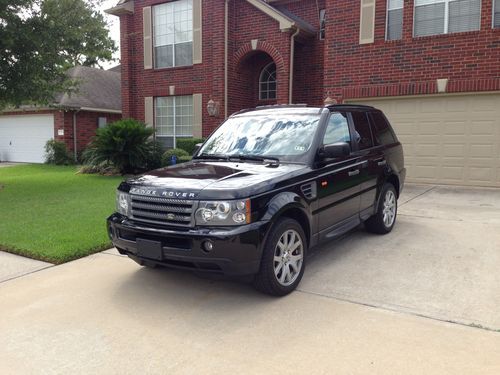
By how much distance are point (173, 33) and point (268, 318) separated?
14717mm

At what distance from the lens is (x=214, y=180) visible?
14.0 feet

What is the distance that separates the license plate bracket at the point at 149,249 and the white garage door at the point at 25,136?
63.3ft

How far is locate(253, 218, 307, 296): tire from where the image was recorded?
4.14 meters

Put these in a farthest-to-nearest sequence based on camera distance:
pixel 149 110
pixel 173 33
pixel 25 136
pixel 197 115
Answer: pixel 25 136 → pixel 149 110 → pixel 173 33 → pixel 197 115

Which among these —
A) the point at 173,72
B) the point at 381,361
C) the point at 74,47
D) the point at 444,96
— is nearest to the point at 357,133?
the point at 381,361

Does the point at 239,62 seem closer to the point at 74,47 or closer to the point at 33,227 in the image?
the point at 74,47

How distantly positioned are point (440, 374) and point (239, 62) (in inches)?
545

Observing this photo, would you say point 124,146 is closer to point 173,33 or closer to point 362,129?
point 173,33

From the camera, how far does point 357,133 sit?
6.03 m

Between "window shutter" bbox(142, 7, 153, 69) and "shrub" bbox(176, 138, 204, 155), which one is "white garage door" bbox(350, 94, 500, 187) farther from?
"window shutter" bbox(142, 7, 153, 69)

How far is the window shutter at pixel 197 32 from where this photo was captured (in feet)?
52.1

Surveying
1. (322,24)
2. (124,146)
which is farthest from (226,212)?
(322,24)

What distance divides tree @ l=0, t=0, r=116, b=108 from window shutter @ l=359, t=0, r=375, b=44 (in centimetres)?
723

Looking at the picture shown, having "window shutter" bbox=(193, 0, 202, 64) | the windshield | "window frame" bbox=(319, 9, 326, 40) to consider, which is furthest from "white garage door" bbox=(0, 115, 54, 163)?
the windshield
